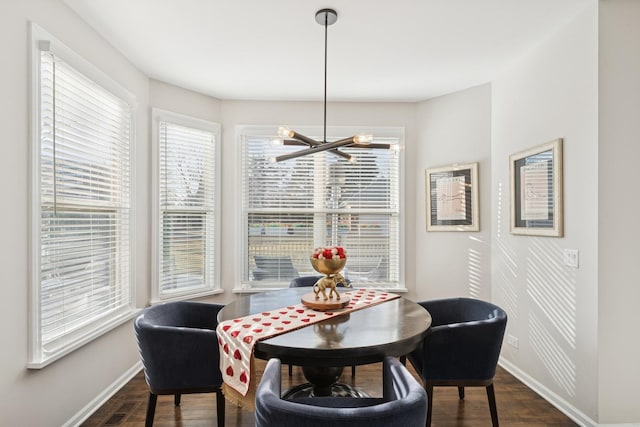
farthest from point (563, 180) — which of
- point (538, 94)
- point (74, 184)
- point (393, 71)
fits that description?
point (74, 184)

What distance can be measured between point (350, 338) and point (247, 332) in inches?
19.8

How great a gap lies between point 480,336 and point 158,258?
110 inches

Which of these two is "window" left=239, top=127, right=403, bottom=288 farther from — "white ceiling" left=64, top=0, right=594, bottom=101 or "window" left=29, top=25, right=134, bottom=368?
"window" left=29, top=25, right=134, bottom=368

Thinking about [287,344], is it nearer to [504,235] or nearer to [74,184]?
[74,184]

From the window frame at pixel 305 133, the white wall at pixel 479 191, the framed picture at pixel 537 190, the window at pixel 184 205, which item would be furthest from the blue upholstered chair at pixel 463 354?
the window at pixel 184 205

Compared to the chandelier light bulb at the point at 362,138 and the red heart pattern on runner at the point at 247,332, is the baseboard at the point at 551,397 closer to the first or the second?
the red heart pattern on runner at the point at 247,332

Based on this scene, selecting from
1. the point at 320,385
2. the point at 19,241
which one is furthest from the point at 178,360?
the point at 19,241

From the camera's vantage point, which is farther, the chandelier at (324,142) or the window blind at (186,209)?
the window blind at (186,209)

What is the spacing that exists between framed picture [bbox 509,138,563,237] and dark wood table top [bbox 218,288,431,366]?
1304 mm

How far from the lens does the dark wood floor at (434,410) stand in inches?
88.7

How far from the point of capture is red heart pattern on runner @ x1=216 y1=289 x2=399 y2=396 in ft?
5.27

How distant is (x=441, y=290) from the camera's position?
12.0ft

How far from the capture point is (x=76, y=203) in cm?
227

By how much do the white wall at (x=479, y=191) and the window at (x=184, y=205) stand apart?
7.43 ft
